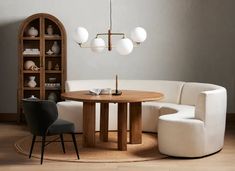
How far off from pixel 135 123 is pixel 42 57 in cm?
224

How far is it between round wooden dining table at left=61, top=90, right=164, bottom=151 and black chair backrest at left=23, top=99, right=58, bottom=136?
655mm

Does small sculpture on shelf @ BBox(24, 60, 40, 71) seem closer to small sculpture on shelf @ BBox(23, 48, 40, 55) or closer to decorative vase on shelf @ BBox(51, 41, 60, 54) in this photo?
small sculpture on shelf @ BBox(23, 48, 40, 55)

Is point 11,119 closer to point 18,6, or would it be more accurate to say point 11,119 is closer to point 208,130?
point 18,6

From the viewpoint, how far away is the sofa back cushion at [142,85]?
7.34m

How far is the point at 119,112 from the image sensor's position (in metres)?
5.95

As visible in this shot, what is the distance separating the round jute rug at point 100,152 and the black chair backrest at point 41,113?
418 mm

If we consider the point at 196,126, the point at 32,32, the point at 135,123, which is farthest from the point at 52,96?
the point at 196,126

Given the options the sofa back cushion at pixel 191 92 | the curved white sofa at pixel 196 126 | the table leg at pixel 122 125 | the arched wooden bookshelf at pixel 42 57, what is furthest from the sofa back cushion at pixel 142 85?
the table leg at pixel 122 125

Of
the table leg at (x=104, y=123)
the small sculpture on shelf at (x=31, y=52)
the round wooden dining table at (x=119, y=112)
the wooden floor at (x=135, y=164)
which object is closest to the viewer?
the wooden floor at (x=135, y=164)

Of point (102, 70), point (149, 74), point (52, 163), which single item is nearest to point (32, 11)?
point (102, 70)

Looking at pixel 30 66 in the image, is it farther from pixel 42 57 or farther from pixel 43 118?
pixel 43 118

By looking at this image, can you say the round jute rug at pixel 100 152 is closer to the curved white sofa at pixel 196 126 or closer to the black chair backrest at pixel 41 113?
the curved white sofa at pixel 196 126

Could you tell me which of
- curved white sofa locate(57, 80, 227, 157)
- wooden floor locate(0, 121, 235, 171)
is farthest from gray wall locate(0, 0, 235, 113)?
wooden floor locate(0, 121, 235, 171)

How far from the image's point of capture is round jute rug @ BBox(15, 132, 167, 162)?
553 centimetres
